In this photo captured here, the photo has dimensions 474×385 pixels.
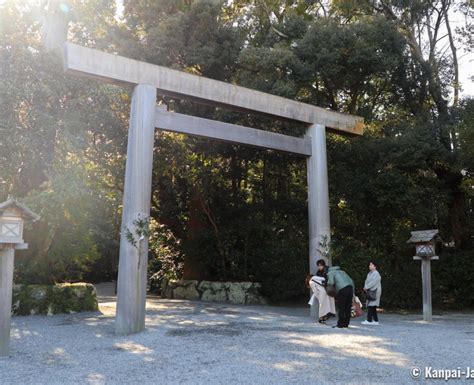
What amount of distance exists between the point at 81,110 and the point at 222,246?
631 centimetres

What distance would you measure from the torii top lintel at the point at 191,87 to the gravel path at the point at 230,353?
13.7 ft

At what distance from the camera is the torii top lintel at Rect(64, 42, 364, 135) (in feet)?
22.2

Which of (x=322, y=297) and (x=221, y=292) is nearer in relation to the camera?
(x=322, y=297)

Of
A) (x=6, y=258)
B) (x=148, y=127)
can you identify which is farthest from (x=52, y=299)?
(x=148, y=127)

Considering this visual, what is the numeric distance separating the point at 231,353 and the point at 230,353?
0.04 feet

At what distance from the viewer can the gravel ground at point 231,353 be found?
4.42m

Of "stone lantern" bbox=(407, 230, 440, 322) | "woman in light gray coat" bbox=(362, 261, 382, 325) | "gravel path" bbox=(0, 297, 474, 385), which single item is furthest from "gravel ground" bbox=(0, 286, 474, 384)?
"stone lantern" bbox=(407, 230, 440, 322)

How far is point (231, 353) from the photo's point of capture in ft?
17.8

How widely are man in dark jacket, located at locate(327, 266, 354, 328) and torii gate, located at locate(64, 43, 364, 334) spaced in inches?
68.6

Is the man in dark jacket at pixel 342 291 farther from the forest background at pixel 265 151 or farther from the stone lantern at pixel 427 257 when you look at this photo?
the forest background at pixel 265 151

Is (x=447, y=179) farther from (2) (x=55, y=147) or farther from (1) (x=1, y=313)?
(1) (x=1, y=313)

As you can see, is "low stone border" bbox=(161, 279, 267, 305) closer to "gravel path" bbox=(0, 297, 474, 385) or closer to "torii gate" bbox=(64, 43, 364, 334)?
"torii gate" bbox=(64, 43, 364, 334)

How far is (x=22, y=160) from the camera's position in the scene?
9961mm

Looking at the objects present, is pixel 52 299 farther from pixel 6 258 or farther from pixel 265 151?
pixel 265 151
